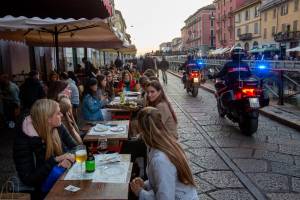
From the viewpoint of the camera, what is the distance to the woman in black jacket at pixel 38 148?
127 inches

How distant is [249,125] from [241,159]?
1668mm

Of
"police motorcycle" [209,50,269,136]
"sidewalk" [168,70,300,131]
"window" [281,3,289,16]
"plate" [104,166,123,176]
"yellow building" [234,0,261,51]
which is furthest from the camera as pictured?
"yellow building" [234,0,261,51]

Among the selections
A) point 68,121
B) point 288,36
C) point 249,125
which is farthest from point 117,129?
point 288,36

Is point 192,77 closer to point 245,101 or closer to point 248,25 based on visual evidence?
point 245,101

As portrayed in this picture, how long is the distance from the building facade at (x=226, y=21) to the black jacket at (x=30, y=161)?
75.6 meters

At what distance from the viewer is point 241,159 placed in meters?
6.06

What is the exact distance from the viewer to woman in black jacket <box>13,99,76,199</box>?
3.22m

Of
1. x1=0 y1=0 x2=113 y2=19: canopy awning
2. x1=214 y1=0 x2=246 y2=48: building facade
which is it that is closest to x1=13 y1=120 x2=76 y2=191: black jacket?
x1=0 y1=0 x2=113 y2=19: canopy awning

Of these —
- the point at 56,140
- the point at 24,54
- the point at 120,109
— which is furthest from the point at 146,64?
the point at 56,140

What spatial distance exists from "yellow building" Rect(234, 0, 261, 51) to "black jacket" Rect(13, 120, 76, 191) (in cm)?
5917

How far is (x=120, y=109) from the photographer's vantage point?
719cm

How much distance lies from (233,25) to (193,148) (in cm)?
7327

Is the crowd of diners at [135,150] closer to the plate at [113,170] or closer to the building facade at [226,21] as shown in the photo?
the plate at [113,170]

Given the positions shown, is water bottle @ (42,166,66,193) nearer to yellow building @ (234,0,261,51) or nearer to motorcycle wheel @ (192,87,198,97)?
motorcycle wheel @ (192,87,198,97)
